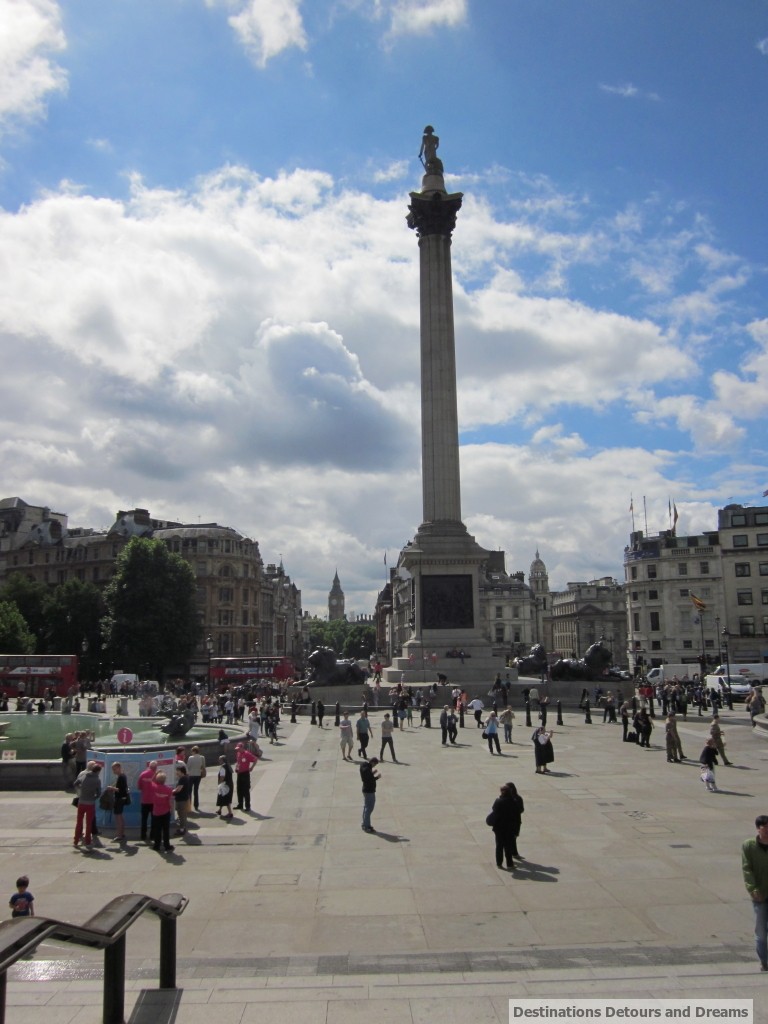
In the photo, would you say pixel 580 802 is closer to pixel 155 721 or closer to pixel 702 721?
pixel 702 721

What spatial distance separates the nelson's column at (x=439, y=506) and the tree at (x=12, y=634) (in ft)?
112

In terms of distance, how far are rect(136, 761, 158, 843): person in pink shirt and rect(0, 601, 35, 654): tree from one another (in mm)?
56683

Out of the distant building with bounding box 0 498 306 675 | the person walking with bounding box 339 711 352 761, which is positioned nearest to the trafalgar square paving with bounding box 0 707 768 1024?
the person walking with bounding box 339 711 352 761

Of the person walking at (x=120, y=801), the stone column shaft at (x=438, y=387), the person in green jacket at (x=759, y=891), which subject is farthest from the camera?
the stone column shaft at (x=438, y=387)

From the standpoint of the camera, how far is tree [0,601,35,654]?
66.5 metres

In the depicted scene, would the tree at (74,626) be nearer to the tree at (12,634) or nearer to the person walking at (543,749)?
the tree at (12,634)

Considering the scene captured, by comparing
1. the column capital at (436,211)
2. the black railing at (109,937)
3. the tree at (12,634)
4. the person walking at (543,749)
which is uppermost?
the column capital at (436,211)

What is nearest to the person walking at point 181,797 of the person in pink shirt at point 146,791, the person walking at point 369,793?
the person in pink shirt at point 146,791

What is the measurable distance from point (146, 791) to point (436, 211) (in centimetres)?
5136

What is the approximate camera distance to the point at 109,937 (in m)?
6.32

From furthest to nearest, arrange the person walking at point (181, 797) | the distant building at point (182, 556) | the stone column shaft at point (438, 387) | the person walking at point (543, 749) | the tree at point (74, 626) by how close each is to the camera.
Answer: the distant building at point (182, 556)
the tree at point (74, 626)
the stone column shaft at point (438, 387)
the person walking at point (543, 749)
the person walking at point (181, 797)

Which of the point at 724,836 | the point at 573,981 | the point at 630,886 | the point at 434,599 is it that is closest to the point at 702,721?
the point at 434,599

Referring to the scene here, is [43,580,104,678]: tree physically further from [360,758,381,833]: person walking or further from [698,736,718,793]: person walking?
[698,736,718,793]: person walking

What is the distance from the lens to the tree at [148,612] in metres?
73.8
